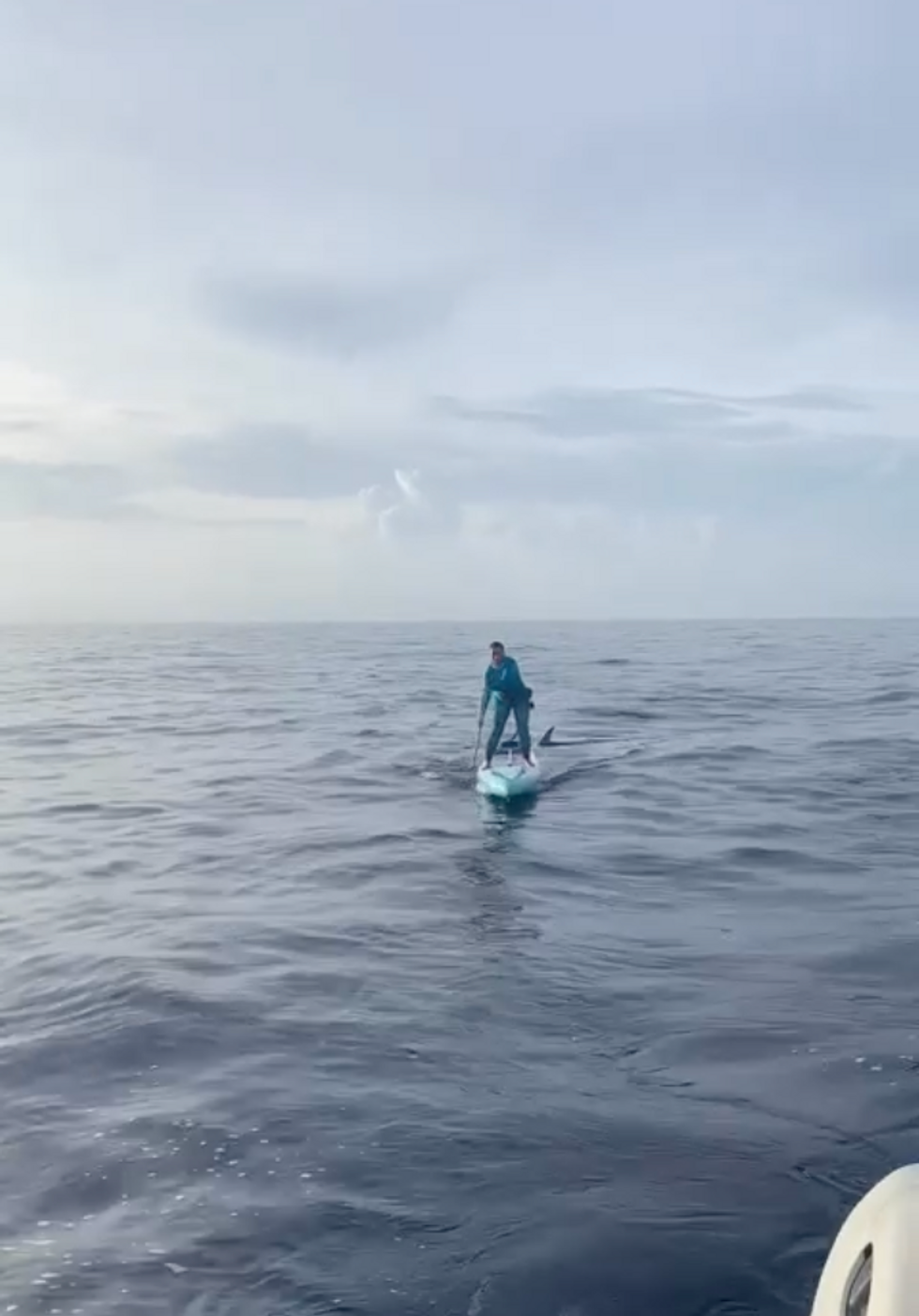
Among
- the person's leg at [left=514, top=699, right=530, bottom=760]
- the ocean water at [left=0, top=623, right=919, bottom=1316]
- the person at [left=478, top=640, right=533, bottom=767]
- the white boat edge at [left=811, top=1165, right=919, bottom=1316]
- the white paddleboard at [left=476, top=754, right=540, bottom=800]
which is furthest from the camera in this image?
the person's leg at [left=514, top=699, right=530, bottom=760]

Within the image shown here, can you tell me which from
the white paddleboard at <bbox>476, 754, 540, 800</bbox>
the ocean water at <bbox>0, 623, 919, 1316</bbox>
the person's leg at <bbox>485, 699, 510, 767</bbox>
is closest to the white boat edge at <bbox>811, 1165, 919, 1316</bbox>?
the ocean water at <bbox>0, 623, 919, 1316</bbox>

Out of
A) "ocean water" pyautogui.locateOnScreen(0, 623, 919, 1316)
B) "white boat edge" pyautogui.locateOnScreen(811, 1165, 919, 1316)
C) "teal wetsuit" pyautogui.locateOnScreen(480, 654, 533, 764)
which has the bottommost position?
"ocean water" pyautogui.locateOnScreen(0, 623, 919, 1316)

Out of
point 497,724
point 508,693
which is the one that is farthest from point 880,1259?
point 497,724

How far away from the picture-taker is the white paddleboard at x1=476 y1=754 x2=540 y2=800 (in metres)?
21.2

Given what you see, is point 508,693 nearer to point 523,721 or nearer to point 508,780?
point 523,721

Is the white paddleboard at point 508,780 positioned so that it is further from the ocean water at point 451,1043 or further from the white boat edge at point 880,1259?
the white boat edge at point 880,1259

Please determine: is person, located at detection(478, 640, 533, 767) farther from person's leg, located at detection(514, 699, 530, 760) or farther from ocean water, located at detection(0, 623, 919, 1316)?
ocean water, located at detection(0, 623, 919, 1316)

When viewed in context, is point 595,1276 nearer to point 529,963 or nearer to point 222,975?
point 529,963

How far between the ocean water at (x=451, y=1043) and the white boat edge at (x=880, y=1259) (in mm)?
1903

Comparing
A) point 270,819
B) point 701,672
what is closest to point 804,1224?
point 270,819

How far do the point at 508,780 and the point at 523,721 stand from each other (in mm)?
1546

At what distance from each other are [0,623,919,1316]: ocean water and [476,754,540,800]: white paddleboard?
575 millimetres

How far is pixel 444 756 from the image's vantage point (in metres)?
27.9

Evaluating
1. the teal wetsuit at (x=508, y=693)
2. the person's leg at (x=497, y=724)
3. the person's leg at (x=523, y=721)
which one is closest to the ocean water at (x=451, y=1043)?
the person's leg at (x=497, y=724)
